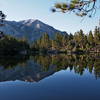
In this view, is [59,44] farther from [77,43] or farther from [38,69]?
[38,69]

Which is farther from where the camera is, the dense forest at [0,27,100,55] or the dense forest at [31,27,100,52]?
the dense forest at [31,27,100,52]

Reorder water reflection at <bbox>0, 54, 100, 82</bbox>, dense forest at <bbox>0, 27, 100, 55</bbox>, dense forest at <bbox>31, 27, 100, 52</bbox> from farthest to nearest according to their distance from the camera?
dense forest at <bbox>31, 27, 100, 52</bbox> < dense forest at <bbox>0, 27, 100, 55</bbox> < water reflection at <bbox>0, 54, 100, 82</bbox>

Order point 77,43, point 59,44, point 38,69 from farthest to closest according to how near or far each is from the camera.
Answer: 1. point 59,44
2. point 77,43
3. point 38,69

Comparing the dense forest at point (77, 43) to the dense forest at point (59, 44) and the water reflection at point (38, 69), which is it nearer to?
the dense forest at point (59, 44)

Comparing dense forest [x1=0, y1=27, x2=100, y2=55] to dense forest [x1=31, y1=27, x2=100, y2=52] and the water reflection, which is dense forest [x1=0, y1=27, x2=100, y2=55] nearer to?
dense forest [x1=31, y1=27, x2=100, y2=52]

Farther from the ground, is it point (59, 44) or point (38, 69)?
point (59, 44)

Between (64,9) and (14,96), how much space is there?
13.3 meters

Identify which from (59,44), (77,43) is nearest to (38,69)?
(77,43)

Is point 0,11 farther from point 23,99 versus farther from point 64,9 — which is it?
point 64,9

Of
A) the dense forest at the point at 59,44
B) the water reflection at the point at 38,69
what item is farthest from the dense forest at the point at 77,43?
the water reflection at the point at 38,69

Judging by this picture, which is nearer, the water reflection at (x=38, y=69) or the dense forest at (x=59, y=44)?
the water reflection at (x=38, y=69)

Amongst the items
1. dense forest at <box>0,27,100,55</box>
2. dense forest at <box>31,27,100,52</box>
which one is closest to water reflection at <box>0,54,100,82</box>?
dense forest at <box>0,27,100,55</box>

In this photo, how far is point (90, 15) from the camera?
307 inches

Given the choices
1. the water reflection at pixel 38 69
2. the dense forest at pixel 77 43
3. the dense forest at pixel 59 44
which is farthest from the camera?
the dense forest at pixel 77 43
